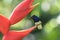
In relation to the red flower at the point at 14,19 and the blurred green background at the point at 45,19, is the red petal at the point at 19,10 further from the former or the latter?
the blurred green background at the point at 45,19

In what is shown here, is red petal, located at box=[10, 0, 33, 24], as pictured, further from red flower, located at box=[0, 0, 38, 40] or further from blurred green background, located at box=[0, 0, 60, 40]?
blurred green background, located at box=[0, 0, 60, 40]

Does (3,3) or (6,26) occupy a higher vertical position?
(3,3)

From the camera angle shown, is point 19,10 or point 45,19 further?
point 45,19

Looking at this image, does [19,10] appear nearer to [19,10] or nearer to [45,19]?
[19,10]

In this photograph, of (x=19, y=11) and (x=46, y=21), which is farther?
(x=46, y=21)

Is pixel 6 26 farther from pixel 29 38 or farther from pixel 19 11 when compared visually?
pixel 29 38

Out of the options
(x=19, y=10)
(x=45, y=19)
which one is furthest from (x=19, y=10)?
(x=45, y=19)

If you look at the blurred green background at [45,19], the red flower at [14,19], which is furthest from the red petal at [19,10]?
the blurred green background at [45,19]

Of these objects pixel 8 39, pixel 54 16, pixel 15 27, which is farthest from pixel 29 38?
pixel 8 39
